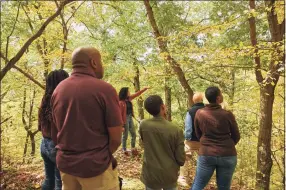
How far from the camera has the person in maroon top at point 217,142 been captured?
3.59 metres

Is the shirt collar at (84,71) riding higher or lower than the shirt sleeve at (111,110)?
higher

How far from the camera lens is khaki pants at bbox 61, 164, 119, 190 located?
87.1 inches

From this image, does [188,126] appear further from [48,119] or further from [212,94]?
[48,119]

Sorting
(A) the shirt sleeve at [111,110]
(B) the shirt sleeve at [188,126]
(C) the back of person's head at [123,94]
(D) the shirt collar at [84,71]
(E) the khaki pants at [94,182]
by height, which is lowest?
(E) the khaki pants at [94,182]

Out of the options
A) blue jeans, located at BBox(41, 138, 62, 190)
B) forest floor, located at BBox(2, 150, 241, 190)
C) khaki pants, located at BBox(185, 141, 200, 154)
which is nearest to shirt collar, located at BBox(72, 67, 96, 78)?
blue jeans, located at BBox(41, 138, 62, 190)

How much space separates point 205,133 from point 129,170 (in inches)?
153

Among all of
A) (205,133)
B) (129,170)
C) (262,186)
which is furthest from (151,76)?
(205,133)

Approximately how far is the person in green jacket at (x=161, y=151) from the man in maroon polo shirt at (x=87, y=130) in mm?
905

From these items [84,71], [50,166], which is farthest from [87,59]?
[50,166]

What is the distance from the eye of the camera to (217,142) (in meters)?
3.62

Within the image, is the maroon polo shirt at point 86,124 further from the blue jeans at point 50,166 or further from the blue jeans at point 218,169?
the blue jeans at point 218,169

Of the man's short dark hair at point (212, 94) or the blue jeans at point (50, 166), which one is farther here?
the man's short dark hair at point (212, 94)

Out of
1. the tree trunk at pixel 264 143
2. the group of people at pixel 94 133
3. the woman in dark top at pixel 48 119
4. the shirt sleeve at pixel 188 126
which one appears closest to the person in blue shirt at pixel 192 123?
the shirt sleeve at pixel 188 126

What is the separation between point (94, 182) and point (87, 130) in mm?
450
